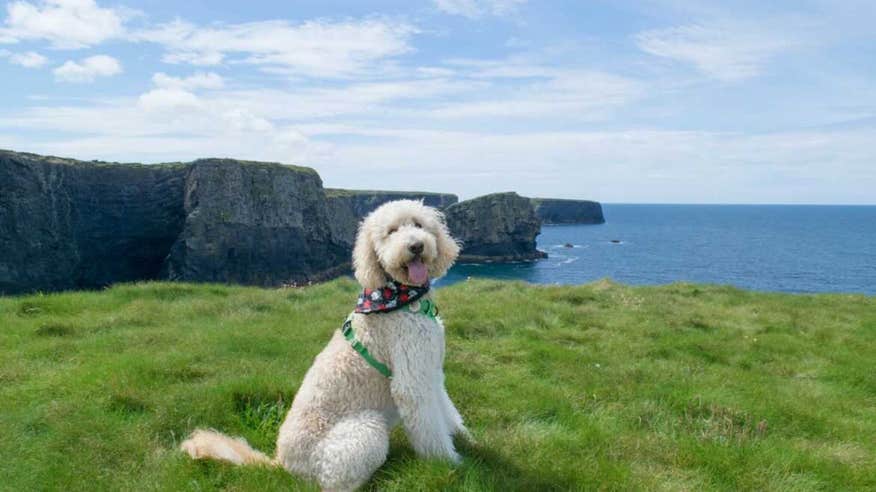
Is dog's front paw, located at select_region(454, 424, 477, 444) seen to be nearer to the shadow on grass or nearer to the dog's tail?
the shadow on grass

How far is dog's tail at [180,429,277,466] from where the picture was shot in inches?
206

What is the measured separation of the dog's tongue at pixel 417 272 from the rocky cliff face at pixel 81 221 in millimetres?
75702

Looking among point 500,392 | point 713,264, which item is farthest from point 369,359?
point 713,264

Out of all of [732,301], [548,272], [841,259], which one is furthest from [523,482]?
→ [841,259]

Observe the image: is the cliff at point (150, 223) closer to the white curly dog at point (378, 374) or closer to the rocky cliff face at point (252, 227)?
the rocky cliff face at point (252, 227)

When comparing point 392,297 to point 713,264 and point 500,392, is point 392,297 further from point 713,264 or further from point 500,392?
point 713,264

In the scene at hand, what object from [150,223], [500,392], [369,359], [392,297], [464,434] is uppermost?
[392,297]

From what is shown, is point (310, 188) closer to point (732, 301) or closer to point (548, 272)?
point (548, 272)

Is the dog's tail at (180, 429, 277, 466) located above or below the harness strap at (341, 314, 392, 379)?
below

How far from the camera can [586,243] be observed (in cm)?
14988

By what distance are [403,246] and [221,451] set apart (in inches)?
96.1

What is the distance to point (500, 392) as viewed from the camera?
773cm

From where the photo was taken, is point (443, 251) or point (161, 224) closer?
point (443, 251)

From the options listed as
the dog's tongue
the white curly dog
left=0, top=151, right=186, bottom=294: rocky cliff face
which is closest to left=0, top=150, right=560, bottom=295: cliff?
left=0, top=151, right=186, bottom=294: rocky cliff face
